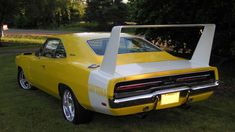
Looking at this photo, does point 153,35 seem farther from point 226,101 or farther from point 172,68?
point 172,68

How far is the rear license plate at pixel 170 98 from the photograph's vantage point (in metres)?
5.02

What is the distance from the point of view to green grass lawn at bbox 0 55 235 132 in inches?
216

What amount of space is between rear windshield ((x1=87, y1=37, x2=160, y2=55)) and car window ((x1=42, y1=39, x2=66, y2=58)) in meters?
0.57

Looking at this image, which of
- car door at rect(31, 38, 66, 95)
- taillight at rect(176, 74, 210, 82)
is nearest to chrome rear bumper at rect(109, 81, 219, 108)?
taillight at rect(176, 74, 210, 82)

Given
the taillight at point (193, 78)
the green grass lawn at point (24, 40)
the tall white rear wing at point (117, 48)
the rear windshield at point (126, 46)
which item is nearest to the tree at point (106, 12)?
the green grass lawn at point (24, 40)

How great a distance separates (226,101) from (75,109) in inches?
117

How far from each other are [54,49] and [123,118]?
5.92 feet

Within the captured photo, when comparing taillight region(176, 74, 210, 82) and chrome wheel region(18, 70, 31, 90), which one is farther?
chrome wheel region(18, 70, 31, 90)

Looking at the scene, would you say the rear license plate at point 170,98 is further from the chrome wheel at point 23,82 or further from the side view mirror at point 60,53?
the chrome wheel at point 23,82

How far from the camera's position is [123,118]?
5.92m

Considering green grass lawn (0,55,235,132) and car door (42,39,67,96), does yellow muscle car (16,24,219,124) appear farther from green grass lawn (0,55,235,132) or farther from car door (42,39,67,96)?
green grass lawn (0,55,235,132)

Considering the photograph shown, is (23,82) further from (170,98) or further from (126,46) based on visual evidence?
(170,98)

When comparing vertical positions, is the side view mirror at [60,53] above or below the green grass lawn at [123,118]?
above

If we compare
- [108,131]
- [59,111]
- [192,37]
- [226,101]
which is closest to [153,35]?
[192,37]
